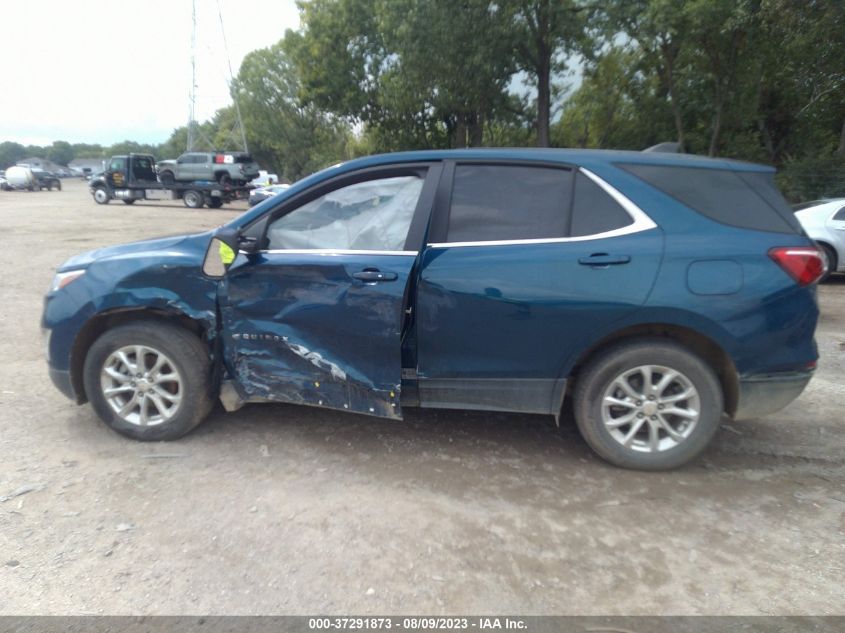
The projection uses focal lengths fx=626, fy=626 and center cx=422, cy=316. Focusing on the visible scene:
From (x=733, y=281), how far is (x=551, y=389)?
113cm

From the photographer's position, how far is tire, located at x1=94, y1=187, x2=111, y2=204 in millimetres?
30250

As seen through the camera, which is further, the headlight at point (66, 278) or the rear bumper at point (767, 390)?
the headlight at point (66, 278)

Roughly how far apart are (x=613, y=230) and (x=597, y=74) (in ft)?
68.4

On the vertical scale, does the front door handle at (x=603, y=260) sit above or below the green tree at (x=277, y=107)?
below

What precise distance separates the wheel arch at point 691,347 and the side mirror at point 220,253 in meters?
2.11

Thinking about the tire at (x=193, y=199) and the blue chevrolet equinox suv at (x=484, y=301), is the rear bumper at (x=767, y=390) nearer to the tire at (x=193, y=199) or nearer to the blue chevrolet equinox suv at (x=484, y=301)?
the blue chevrolet equinox suv at (x=484, y=301)

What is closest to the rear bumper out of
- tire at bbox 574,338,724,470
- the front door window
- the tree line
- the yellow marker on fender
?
tire at bbox 574,338,724,470

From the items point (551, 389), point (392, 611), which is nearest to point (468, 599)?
point (392, 611)

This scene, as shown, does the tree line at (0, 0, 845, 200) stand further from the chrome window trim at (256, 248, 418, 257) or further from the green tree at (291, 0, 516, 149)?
the chrome window trim at (256, 248, 418, 257)

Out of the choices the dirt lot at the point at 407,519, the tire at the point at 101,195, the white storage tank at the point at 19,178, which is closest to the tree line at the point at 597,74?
the tire at the point at 101,195

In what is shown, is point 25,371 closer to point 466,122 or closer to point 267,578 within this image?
point 267,578

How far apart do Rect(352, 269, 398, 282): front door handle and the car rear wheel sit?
30968 mm

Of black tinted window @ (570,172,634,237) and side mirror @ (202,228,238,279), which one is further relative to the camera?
side mirror @ (202,228,238,279)

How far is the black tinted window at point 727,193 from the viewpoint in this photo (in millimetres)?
3480
